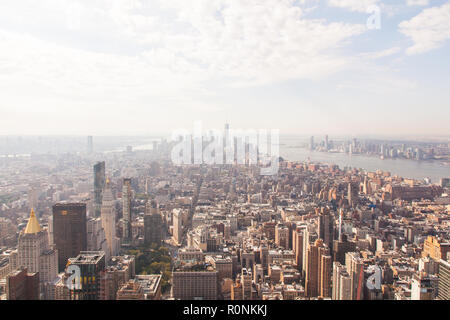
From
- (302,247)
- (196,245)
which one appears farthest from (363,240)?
(196,245)

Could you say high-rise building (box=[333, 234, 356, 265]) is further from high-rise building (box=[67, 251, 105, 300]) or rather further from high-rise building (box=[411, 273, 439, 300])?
high-rise building (box=[67, 251, 105, 300])

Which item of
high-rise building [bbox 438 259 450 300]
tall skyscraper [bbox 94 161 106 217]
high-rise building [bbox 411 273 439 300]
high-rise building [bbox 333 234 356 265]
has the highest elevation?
tall skyscraper [bbox 94 161 106 217]

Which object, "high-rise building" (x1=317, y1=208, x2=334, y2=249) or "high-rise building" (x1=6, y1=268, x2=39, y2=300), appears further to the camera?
"high-rise building" (x1=317, y1=208, x2=334, y2=249)

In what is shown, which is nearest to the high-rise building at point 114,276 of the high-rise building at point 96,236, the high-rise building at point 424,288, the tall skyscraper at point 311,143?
the high-rise building at point 96,236

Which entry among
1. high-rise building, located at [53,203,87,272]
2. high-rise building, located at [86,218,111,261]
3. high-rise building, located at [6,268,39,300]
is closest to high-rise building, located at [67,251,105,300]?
high-rise building, located at [6,268,39,300]

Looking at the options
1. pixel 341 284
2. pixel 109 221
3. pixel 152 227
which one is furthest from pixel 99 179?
pixel 341 284

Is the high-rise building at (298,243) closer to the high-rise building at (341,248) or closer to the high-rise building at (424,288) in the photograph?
the high-rise building at (341,248)
